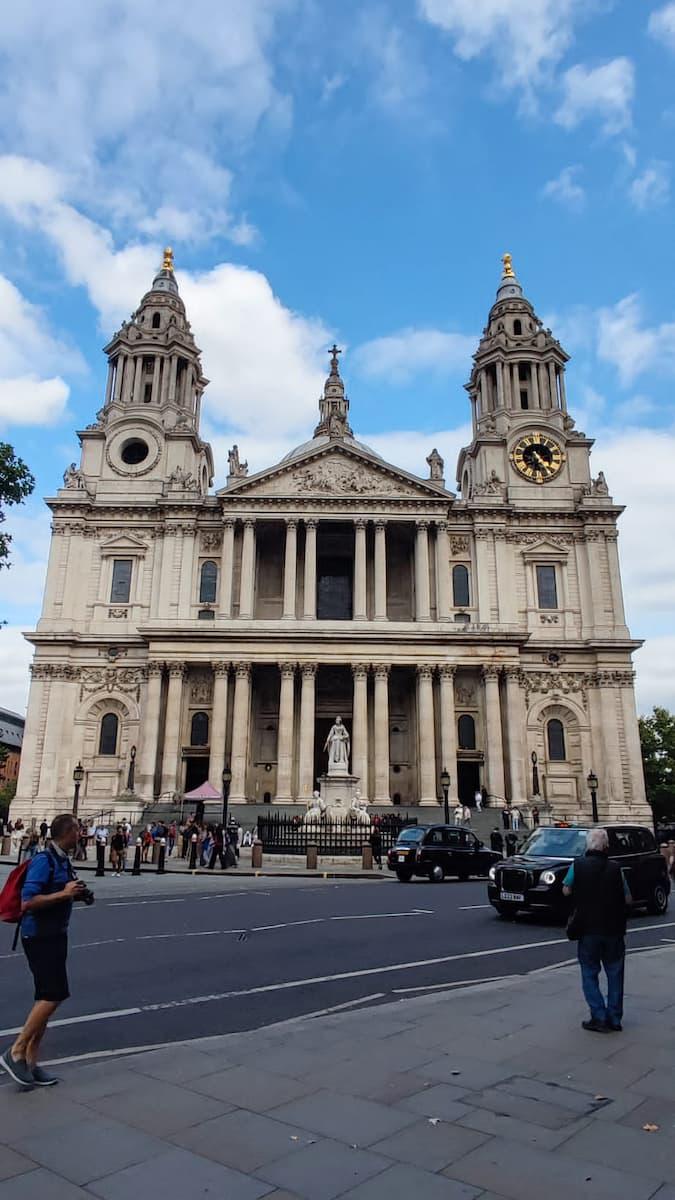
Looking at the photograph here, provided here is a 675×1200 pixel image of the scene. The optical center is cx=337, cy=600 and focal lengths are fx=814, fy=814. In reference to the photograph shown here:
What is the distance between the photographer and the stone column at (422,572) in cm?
4787

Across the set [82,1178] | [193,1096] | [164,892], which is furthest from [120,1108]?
[164,892]

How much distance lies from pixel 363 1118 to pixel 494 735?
41.1m

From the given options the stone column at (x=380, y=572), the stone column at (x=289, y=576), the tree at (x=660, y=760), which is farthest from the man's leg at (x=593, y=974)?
the tree at (x=660, y=760)

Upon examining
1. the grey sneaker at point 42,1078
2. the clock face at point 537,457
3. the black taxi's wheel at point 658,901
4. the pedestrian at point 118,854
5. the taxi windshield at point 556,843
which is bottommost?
the grey sneaker at point 42,1078

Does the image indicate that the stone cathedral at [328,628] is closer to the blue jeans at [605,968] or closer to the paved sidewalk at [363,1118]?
the blue jeans at [605,968]

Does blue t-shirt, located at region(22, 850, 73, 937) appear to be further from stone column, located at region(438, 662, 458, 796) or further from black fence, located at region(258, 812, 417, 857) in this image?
stone column, located at region(438, 662, 458, 796)

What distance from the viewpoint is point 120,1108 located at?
16.6ft

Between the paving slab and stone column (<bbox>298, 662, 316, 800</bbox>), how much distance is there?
39102 millimetres

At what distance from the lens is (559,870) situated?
14.3 metres

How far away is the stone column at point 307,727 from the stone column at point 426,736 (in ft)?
19.3

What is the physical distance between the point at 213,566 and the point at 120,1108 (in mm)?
45813

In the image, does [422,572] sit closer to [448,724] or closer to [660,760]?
[448,724]

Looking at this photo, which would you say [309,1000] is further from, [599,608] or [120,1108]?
[599,608]

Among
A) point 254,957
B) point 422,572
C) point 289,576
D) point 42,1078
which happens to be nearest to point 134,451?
point 289,576
